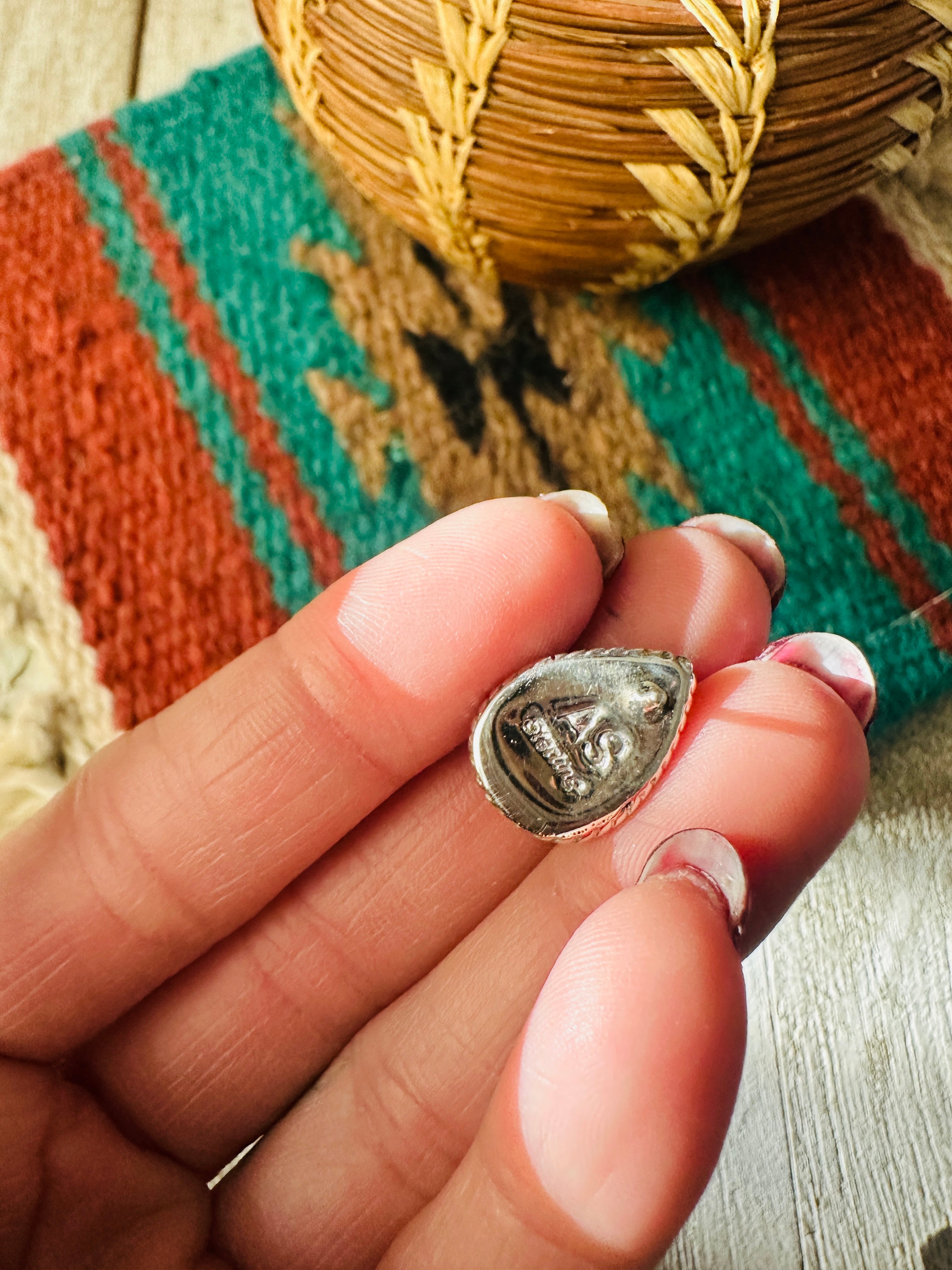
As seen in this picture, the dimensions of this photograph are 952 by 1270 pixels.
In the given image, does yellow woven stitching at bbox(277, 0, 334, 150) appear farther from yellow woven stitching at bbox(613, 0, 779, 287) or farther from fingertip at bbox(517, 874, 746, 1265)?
fingertip at bbox(517, 874, 746, 1265)

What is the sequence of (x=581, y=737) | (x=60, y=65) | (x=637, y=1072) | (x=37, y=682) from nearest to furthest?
(x=637, y=1072)
(x=581, y=737)
(x=37, y=682)
(x=60, y=65)

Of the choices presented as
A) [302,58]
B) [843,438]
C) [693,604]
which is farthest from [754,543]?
[302,58]

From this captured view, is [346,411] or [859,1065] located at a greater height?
[346,411]

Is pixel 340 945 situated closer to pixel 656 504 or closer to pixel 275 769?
pixel 275 769

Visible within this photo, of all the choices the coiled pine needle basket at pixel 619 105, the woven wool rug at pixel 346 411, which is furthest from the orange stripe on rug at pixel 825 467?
the coiled pine needle basket at pixel 619 105

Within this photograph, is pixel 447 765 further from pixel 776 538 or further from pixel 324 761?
pixel 776 538

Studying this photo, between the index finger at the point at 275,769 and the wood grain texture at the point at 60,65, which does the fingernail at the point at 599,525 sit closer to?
the index finger at the point at 275,769
